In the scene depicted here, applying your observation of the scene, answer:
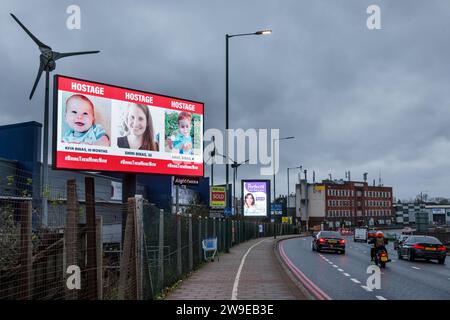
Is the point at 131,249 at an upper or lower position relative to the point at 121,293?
upper

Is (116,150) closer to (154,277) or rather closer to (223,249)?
(154,277)

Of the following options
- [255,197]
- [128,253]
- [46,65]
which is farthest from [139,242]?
[255,197]

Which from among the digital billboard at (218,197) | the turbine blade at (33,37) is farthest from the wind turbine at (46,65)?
the digital billboard at (218,197)

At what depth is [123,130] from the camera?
2220cm

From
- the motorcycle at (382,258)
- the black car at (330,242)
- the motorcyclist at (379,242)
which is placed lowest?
the black car at (330,242)

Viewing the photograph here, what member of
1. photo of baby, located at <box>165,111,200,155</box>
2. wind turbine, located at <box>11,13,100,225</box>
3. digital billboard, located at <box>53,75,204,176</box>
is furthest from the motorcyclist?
wind turbine, located at <box>11,13,100,225</box>

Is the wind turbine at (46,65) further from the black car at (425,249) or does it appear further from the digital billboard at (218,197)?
the black car at (425,249)

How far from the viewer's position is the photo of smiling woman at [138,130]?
22250 mm

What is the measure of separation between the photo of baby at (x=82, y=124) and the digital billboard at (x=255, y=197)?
42.6 metres

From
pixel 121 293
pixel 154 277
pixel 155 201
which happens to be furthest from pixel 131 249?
pixel 155 201

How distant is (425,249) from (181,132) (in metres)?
14.1
